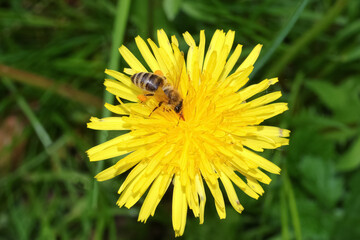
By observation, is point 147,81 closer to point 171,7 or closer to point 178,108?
point 178,108

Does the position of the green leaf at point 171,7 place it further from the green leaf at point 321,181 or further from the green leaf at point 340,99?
the green leaf at point 321,181

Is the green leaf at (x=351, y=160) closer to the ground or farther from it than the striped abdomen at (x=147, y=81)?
closer to the ground

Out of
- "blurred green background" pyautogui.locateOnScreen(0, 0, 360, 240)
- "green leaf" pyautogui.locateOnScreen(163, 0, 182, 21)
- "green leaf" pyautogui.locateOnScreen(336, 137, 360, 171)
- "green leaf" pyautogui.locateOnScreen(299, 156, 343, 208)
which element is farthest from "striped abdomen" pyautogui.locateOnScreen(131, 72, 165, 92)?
"green leaf" pyautogui.locateOnScreen(336, 137, 360, 171)

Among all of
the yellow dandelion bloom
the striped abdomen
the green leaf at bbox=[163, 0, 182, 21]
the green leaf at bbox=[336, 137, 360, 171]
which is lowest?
the green leaf at bbox=[336, 137, 360, 171]

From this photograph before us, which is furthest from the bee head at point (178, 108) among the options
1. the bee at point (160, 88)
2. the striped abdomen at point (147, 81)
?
the striped abdomen at point (147, 81)

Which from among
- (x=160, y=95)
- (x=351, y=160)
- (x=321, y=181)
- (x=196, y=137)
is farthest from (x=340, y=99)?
(x=160, y=95)

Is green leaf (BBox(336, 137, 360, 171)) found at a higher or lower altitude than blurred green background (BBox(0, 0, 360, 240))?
lower

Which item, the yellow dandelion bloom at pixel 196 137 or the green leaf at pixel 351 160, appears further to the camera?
the green leaf at pixel 351 160

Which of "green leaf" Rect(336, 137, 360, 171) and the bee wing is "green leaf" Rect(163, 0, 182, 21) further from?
"green leaf" Rect(336, 137, 360, 171)

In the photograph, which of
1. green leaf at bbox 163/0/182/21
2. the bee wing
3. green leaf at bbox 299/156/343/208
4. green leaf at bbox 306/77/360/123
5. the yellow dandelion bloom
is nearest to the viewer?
the yellow dandelion bloom
